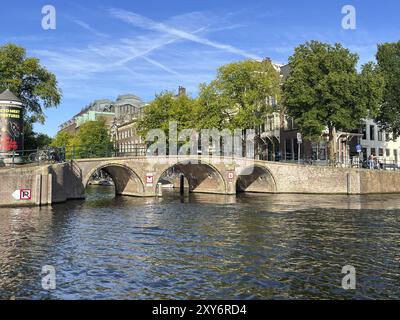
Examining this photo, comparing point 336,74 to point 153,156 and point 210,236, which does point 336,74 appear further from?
point 210,236

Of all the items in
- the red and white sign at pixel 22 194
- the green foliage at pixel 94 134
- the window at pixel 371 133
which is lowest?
the red and white sign at pixel 22 194

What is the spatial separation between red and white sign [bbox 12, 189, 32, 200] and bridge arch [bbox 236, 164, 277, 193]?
2550cm

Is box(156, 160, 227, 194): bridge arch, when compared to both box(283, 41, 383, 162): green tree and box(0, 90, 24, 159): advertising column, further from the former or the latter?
box(0, 90, 24, 159): advertising column

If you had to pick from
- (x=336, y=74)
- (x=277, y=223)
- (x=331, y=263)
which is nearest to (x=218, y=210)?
(x=277, y=223)

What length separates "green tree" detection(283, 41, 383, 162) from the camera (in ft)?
163

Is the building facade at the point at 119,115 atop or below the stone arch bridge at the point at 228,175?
atop

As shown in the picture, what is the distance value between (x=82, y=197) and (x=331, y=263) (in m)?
30.3

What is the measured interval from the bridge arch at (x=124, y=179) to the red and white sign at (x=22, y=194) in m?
8.57

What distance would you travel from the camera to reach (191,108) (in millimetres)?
63062

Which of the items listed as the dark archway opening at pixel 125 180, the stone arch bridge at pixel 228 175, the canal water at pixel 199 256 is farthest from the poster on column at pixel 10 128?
the stone arch bridge at pixel 228 175

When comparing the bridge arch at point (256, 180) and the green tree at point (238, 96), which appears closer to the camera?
the bridge arch at point (256, 180)

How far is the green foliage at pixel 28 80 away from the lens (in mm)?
47562

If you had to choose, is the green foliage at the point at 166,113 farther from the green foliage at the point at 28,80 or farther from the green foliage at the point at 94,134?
the green foliage at the point at 94,134

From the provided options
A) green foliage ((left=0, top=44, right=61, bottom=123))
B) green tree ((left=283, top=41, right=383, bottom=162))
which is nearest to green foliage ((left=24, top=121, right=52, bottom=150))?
green foliage ((left=0, top=44, right=61, bottom=123))
